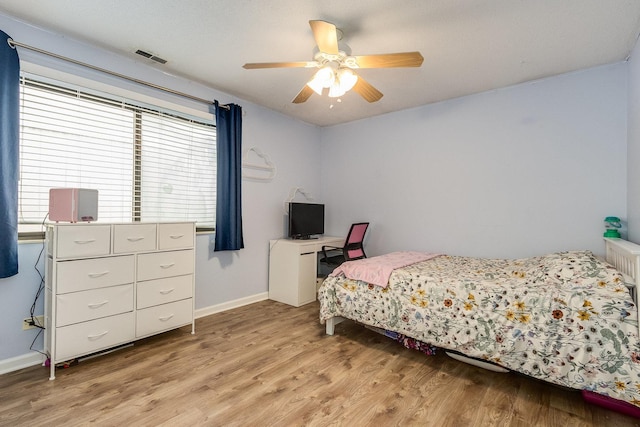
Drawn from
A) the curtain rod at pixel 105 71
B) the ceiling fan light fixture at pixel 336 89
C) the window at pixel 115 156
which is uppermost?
→ the curtain rod at pixel 105 71

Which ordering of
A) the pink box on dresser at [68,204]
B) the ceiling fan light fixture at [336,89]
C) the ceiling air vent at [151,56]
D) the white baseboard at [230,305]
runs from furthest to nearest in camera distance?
the white baseboard at [230,305], the ceiling air vent at [151,56], the ceiling fan light fixture at [336,89], the pink box on dresser at [68,204]

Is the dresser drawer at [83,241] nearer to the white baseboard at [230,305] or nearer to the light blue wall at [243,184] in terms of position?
the light blue wall at [243,184]

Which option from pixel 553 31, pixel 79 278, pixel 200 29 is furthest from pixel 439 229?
pixel 79 278

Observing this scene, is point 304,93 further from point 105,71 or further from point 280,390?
point 280,390

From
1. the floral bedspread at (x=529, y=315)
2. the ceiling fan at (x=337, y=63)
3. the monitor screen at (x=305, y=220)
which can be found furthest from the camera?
the monitor screen at (x=305, y=220)

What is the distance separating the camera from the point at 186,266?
272 cm

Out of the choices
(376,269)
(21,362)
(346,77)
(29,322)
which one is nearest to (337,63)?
(346,77)

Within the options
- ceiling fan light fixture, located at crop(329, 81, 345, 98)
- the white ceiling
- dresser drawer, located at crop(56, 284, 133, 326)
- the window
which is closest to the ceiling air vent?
the white ceiling

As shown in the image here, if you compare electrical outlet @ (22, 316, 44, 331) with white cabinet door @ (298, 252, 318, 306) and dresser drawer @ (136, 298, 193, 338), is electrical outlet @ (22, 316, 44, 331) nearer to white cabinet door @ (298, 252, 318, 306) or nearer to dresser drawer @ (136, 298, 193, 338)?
dresser drawer @ (136, 298, 193, 338)

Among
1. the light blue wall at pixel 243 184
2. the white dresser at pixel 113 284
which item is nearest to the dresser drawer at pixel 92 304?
the white dresser at pixel 113 284

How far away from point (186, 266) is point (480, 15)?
2.97m

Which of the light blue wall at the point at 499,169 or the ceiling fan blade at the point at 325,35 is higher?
the ceiling fan blade at the point at 325,35

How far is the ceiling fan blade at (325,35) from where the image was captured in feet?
5.50

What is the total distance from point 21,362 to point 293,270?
2.36 metres
